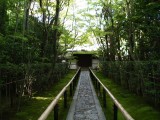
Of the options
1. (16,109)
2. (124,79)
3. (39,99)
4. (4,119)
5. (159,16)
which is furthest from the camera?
(124,79)

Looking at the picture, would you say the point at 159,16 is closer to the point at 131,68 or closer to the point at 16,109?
the point at 131,68

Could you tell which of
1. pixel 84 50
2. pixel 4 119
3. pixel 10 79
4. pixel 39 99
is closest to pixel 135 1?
pixel 39 99

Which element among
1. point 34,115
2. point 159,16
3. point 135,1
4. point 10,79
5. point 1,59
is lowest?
point 34,115

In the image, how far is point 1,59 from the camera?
34.4ft

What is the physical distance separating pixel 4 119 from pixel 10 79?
1.83 metres

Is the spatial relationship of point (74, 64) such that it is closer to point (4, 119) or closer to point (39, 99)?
point (39, 99)

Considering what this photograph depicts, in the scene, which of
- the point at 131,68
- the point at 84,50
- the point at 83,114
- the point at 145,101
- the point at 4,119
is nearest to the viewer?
the point at 4,119

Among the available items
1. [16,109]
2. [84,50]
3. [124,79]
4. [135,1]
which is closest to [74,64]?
[84,50]

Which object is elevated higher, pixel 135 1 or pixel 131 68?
pixel 135 1

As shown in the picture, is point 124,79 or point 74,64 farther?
point 74,64

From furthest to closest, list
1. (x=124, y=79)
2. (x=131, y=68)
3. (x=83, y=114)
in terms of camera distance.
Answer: (x=124, y=79)
(x=131, y=68)
(x=83, y=114)

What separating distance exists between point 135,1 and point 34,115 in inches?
372

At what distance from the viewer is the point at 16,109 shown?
11352 mm

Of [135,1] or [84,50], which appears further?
[84,50]
